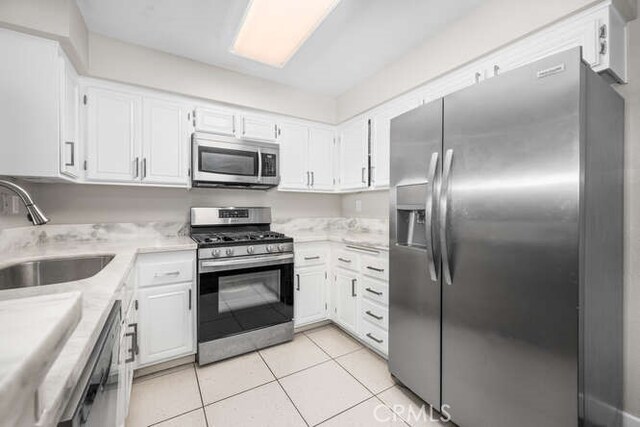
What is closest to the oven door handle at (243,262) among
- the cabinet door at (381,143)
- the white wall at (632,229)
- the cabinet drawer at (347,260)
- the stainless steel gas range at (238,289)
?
the stainless steel gas range at (238,289)

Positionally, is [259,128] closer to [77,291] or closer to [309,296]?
[309,296]

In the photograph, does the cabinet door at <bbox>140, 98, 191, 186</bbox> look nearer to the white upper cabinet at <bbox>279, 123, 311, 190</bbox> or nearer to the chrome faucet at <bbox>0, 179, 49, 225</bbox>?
the white upper cabinet at <bbox>279, 123, 311, 190</bbox>

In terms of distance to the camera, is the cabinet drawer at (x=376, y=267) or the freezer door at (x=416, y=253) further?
the cabinet drawer at (x=376, y=267)

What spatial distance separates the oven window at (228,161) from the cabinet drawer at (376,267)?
4.29 feet

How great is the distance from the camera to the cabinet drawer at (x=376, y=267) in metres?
2.15

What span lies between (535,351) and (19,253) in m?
2.85

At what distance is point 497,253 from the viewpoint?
1.31 m

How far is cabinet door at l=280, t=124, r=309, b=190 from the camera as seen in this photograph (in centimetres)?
295

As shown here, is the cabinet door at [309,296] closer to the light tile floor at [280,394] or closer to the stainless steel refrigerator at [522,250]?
the light tile floor at [280,394]

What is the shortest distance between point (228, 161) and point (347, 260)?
4.64 feet

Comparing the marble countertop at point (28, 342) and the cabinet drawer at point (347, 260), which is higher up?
the marble countertop at point (28, 342)

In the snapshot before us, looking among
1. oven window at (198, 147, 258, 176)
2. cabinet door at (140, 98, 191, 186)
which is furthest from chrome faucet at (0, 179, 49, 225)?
oven window at (198, 147, 258, 176)

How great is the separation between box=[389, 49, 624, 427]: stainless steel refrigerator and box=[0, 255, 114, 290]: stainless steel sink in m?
2.00

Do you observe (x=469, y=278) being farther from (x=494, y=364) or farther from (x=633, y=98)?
(x=633, y=98)
